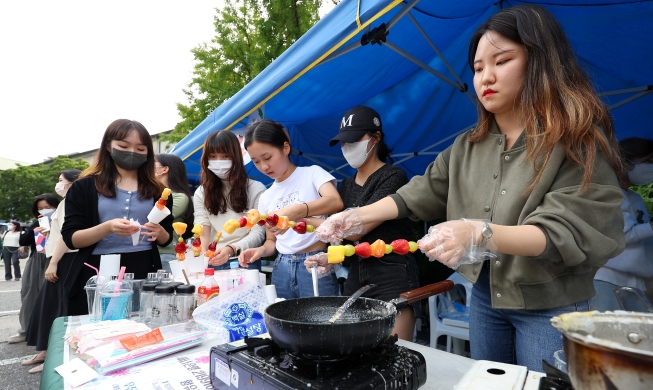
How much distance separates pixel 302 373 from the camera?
0.94m

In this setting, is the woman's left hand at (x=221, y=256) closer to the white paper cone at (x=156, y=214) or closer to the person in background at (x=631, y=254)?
the white paper cone at (x=156, y=214)

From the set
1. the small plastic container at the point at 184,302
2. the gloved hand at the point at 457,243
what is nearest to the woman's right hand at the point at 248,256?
the small plastic container at the point at 184,302

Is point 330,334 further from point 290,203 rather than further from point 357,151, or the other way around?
point 290,203

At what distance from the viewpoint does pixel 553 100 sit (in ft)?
4.31

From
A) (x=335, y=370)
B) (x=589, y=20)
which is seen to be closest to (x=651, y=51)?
(x=589, y=20)

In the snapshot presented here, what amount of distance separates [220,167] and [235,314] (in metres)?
1.81

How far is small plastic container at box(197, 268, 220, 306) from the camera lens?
216cm

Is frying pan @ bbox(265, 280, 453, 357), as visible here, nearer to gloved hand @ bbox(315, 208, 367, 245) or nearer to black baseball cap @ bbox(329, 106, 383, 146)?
gloved hand @ bbox(315, 208, 367, 245)

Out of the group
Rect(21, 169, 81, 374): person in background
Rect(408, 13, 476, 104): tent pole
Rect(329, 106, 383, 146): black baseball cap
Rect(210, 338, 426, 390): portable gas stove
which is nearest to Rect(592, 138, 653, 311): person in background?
Rect(408, 13, 476, 104): tent pole

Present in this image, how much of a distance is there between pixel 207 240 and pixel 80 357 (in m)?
1.80

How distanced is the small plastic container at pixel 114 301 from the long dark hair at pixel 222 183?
122cm

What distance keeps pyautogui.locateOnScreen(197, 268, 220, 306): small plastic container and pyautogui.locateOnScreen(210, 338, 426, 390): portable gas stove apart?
107cm

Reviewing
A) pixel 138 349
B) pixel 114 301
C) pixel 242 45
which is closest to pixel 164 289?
pixel 114 301

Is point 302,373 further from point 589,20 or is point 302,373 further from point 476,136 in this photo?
point 589,20
